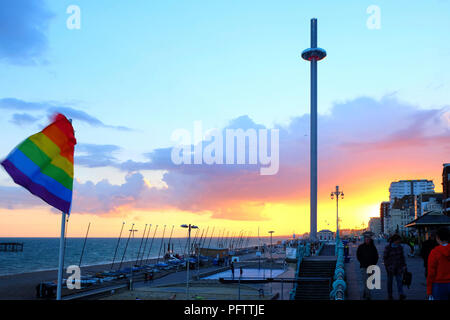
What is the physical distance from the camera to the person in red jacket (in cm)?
610

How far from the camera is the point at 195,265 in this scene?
3012 inches

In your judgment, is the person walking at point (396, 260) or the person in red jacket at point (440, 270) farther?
the person walking at point (396, 260)

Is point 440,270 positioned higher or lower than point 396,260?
higher

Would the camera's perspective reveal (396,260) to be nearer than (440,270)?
No

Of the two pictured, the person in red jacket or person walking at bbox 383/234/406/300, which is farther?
person walking at bbox 383/234/406/300

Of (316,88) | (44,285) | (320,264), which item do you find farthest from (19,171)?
(316,88)

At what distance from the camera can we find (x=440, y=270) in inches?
242

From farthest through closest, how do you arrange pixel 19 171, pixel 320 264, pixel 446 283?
pixel 320 264, pixel 19 171, pixel 446 283

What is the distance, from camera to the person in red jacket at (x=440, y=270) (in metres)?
6.10

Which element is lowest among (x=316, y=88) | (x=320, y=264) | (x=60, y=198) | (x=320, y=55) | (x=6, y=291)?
(x=6, y=291)
